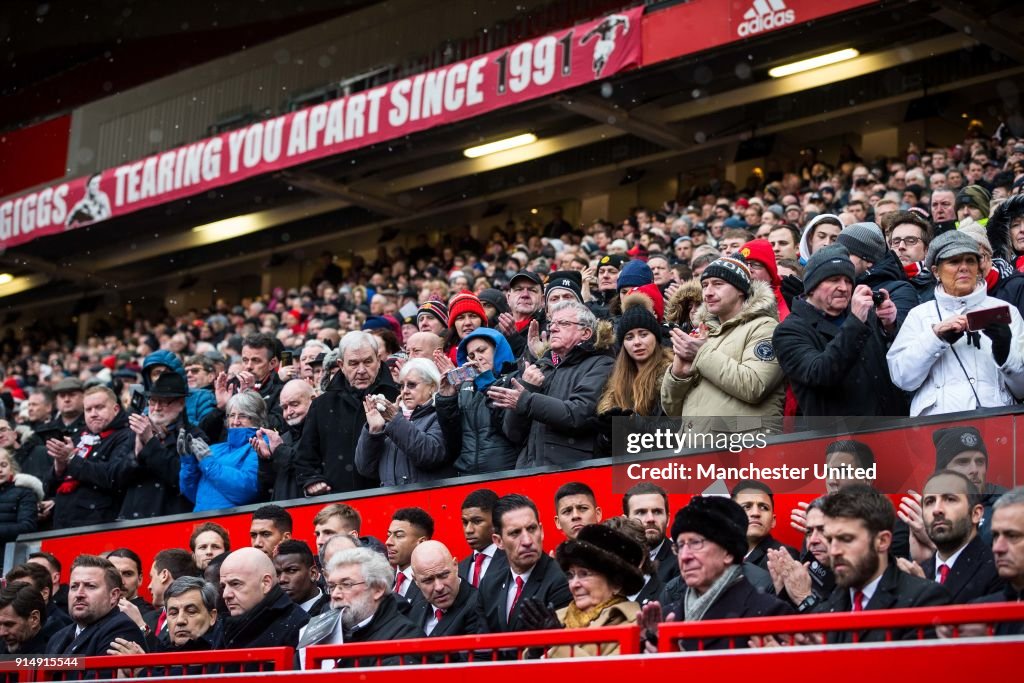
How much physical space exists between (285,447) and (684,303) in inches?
105

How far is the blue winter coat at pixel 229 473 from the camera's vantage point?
8.55 meters

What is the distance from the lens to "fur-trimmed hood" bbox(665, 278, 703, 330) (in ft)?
24.0

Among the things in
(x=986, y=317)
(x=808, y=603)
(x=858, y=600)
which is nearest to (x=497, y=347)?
(x=986, y=317)

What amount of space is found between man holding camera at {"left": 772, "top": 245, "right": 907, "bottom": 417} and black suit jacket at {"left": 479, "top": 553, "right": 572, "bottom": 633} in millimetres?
1314

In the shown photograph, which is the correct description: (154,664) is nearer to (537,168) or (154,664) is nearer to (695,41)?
(695,41)

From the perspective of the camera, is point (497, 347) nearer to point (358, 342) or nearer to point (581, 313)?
point (581, 313)

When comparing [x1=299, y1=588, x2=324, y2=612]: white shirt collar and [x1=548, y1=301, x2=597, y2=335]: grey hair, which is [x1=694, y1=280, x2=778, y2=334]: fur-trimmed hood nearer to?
[x1=548, y1=301, x2=597, y2=335]: grey hair

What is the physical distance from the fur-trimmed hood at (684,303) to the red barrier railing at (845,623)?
335 cm

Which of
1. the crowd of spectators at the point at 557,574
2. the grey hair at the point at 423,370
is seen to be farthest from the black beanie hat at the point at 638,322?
the grey hair at the point at 423,370

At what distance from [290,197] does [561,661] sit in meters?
19.5

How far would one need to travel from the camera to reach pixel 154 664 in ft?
17.8

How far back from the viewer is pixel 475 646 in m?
4.55

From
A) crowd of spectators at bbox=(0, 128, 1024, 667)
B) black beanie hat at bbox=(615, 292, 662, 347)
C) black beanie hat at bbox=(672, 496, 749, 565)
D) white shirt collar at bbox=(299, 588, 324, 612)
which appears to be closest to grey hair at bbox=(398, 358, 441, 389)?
crowd of spectators at bbox=(0, 128, 1024, 667)

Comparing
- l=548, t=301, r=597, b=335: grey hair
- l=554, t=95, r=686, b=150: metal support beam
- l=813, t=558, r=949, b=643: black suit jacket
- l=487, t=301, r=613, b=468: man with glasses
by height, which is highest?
l=554, t=95, r=686, b=150: metal support beam
